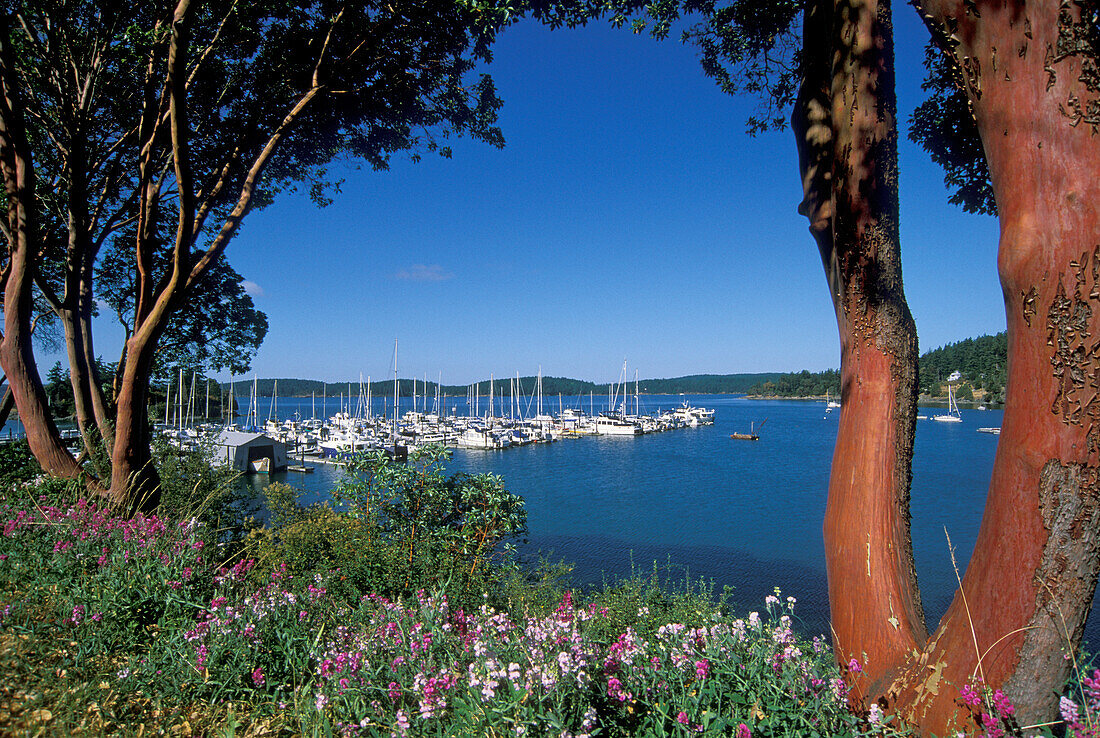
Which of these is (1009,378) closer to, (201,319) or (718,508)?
(201,319)

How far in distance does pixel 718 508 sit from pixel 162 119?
72.0 feet

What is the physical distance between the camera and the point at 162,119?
16.8 feet

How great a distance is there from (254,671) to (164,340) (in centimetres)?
794

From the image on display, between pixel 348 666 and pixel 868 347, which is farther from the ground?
pixel 868 347

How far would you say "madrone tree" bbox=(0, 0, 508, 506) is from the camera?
434 cm

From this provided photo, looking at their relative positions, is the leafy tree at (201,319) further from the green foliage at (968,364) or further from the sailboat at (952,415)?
the sailboat at (952,415)

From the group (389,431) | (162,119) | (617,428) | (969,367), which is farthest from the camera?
(969,367)

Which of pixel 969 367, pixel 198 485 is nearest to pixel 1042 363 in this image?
pixel 198 485

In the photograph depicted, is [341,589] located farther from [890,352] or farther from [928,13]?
[928,13]

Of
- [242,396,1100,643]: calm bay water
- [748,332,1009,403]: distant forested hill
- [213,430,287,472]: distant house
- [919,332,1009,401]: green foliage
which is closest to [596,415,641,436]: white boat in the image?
[242,396,1100,643]: calm bay water

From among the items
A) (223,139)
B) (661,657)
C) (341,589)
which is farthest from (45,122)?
(661,657)

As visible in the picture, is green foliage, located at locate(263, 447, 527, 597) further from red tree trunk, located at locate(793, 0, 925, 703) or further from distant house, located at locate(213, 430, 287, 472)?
distant house, located at locate(213, 430, 287, 472)

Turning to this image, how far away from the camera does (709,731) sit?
4.72 feet

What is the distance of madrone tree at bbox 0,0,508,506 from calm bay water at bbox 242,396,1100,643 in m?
3.69
